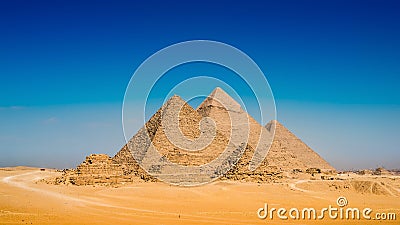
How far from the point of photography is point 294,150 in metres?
99.2

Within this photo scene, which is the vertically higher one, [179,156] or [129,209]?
[179,156]

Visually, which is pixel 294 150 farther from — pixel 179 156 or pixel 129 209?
pixel 129 209

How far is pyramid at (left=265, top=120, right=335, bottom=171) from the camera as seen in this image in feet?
290

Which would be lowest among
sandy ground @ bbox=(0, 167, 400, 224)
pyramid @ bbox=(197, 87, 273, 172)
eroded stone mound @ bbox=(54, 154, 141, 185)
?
sandy ground @ bbox=(0, 167, 400, 224)

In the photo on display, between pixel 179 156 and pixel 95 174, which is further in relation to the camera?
pixel 179 156

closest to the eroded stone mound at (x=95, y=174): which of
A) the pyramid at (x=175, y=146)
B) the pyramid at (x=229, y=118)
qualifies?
the pyramid at (x=175, y=146)

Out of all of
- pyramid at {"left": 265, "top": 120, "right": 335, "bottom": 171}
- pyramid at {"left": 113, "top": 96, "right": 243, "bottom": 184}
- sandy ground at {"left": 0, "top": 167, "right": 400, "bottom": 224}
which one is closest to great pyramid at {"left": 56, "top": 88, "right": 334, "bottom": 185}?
pyramid at {"left": 113, "top": 96, "right": 243, "bottom": 184}

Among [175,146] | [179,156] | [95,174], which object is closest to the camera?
[95,174]

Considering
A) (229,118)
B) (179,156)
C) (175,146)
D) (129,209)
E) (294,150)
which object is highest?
(229,118)

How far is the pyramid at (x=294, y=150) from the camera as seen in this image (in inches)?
3479

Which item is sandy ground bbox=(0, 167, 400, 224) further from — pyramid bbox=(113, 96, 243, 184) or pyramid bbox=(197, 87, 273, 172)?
pyramid bbox=(197, 87, 273, 172)

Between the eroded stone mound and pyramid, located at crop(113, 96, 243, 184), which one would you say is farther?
pyramid, located at crop(113, 96, 243, 184)

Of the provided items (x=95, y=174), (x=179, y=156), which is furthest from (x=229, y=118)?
(x=95, y=174)

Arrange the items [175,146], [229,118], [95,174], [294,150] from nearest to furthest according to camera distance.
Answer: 1. [95,174]
2. [175,146]
3. [229,118]
4. [294,150]
